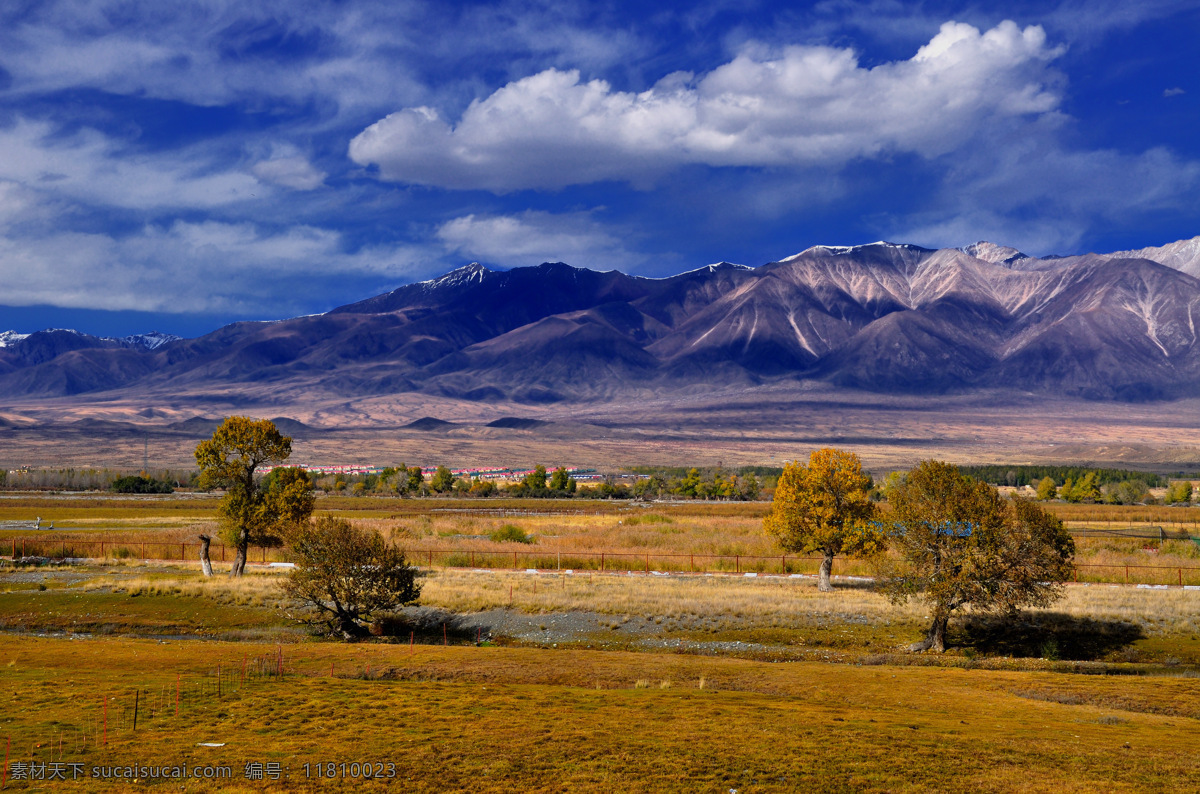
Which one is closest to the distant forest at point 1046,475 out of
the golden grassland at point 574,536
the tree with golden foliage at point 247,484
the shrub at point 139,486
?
the golden grassland at point 574,536

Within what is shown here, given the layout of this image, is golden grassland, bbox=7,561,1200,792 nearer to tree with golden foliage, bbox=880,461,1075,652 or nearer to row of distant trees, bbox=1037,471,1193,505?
tree with golden foliage, bbox=880,461,1075,652

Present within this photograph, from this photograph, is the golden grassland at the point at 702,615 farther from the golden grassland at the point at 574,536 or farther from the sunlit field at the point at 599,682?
the golden grassland at the point at 574,536

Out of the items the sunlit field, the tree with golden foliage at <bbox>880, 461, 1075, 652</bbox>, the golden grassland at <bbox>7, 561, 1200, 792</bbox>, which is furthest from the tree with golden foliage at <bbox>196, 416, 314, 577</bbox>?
the tree with golden foliage at <bbox>880, 461, 1075, 652</bbox>

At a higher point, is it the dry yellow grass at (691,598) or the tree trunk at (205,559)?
the tree trunk at (205,559)

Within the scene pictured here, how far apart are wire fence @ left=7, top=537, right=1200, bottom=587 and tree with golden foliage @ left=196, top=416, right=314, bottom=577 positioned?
784 cm

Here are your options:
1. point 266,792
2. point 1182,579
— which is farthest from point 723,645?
point 1182,579

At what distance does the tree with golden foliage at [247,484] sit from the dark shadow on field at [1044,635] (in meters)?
34.1

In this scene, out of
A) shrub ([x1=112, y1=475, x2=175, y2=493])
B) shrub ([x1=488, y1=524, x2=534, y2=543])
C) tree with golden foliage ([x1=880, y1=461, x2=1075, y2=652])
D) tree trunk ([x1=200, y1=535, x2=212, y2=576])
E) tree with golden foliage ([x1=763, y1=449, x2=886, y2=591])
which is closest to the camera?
tree with golden foliage ([x1=880, y1=461, x2=1075, y2=652])

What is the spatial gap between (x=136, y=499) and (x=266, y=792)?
11387 cm

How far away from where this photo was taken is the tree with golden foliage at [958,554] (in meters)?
30.9

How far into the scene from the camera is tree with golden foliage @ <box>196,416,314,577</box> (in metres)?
46.9

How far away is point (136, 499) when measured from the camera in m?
112

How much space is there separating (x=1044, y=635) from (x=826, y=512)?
12.1 meters

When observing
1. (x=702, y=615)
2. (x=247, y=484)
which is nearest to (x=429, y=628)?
(x=702, y=615)
